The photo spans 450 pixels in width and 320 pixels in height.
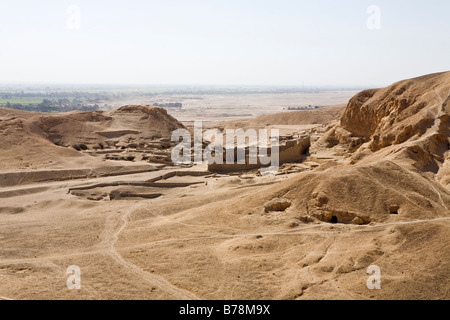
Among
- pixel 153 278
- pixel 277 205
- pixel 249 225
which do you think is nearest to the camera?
pixel 153 278

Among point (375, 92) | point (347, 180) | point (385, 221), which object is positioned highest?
point (375, 92)

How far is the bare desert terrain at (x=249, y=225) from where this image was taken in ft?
34.2

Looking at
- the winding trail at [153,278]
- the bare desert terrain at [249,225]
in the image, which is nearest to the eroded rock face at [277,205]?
the bare desert terrain at [249,225]

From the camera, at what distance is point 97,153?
101 ft

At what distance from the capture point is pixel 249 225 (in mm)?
13969

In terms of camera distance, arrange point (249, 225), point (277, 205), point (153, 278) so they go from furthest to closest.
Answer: point (277, 205), point (249, 225), point (153, 278)

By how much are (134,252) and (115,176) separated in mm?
12817

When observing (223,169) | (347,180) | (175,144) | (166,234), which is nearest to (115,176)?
(223,169)

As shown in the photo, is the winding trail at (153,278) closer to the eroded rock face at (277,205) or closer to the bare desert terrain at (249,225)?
the bare desert terrain at (249,225)

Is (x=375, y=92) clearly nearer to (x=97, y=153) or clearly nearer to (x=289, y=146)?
(x=289, y=146)

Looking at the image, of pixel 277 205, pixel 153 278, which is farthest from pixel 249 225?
pixel 153 278

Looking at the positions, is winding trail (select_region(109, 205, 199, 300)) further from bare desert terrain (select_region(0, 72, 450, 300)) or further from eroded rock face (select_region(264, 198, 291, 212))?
eroded rock face (select_region(264, 198, 291, 212))

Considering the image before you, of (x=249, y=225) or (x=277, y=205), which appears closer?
(x=249, y=225)

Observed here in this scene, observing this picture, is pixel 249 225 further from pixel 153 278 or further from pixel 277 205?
pixel 153 278
